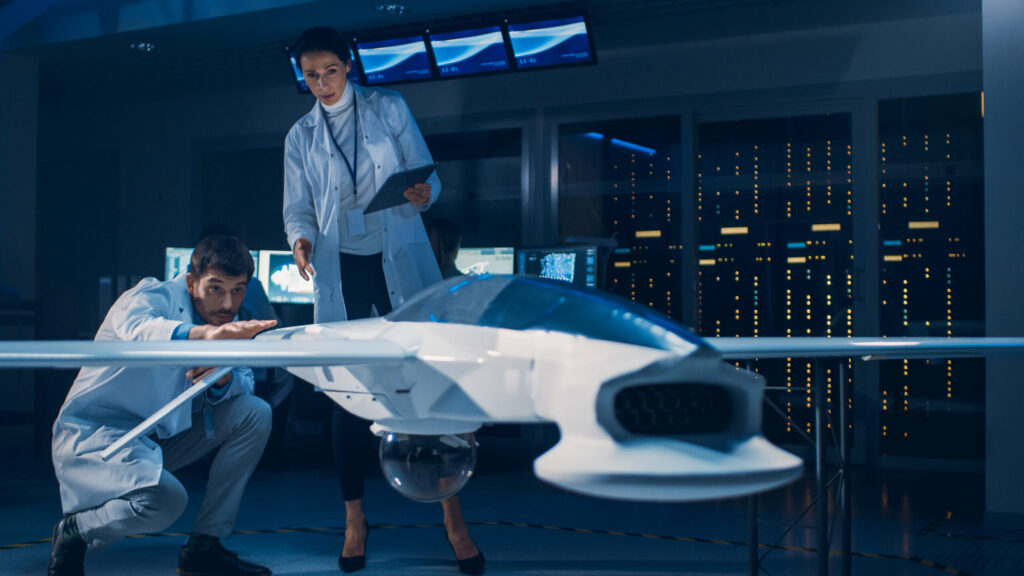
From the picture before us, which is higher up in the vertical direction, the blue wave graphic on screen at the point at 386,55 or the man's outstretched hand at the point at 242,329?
the blue wave graphic on screen at the point at 386,55

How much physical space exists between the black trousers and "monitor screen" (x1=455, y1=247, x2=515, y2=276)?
10.5ft

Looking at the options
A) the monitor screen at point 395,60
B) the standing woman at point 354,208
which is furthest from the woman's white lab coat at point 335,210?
the monitor screen at point 395,60

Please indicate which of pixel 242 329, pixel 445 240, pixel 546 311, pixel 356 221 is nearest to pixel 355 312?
pixel 356 221

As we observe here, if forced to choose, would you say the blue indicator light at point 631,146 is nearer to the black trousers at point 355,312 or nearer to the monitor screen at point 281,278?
the monitor screen at point 281,278

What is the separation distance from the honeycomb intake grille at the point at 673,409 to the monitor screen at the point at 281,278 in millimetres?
5756

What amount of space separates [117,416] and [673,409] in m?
1.99

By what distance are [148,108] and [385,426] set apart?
7703 mm

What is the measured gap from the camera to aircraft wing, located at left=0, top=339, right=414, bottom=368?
1116 millimetres

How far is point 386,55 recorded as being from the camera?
5.96 meters

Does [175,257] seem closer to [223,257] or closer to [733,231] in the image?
[733,231]

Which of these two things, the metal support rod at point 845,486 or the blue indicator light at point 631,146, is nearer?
the metal support rod at point 845,486

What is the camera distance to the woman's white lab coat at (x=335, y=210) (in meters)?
2.41

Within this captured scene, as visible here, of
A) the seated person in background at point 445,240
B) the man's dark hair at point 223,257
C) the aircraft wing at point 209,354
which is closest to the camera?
the aircraft wing at point 209,354

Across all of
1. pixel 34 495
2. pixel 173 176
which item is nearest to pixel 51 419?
pixel 34 495
